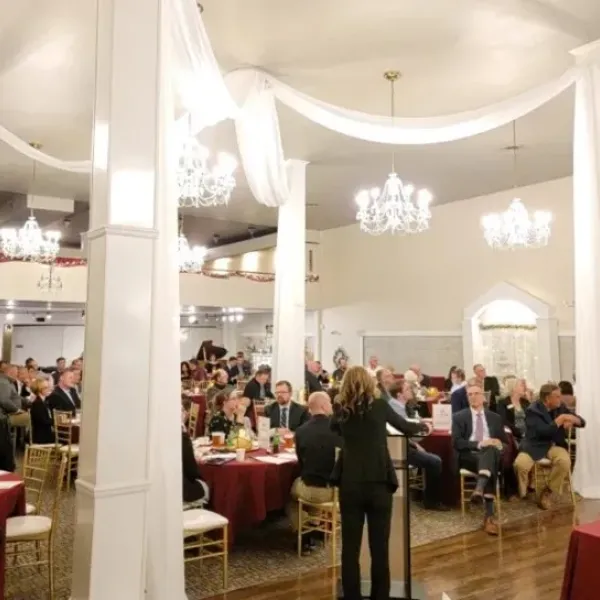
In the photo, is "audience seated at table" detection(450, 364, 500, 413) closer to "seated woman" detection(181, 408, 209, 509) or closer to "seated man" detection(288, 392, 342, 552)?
"seated man" detection(288, 392, 342, 552)

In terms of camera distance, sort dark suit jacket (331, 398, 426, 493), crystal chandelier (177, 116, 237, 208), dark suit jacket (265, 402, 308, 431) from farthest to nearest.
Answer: dark suit jacket (265, 402, 308, 431)
crystal chandelier (177, 116, 237, 208)
dark suit jacket (331, 398, 426, 493)

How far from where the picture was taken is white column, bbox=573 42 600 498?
19.1ft

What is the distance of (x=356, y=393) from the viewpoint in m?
3.67

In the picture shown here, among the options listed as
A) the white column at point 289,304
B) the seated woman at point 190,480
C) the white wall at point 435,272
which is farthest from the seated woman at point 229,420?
the white wall at point 435,272

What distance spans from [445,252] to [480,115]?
24.2 ft

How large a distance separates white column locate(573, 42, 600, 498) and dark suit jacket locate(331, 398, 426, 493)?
124 inches

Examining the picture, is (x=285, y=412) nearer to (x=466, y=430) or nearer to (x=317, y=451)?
(x=466, y=430)

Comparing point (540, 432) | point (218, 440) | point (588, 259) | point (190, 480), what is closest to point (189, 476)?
point (190, 480)

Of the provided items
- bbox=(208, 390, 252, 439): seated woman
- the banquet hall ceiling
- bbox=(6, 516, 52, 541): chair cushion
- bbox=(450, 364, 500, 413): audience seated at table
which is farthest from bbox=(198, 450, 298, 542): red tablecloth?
the banquet hall ceiling

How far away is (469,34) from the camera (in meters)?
5.93

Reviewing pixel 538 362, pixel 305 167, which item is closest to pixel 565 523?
pixel 538 362

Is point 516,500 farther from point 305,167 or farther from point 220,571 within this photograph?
point 305,167

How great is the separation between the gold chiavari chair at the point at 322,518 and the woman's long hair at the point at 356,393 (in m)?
1.36

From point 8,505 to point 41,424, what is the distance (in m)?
4.33
